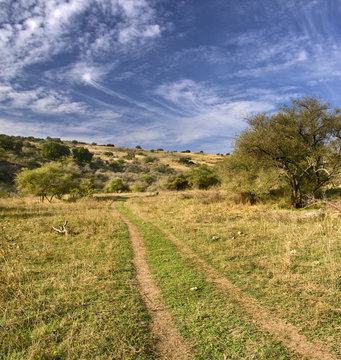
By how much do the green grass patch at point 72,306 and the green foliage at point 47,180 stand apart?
17661mm

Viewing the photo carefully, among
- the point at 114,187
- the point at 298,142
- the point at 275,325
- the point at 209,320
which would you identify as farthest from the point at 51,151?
the point at 275,325

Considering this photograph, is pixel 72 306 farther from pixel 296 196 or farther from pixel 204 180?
pixel 204 180

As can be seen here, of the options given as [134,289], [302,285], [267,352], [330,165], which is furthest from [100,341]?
[330,165]

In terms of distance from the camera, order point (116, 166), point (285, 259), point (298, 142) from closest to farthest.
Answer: point (285, 259), point (298, 142), point (116, 166)

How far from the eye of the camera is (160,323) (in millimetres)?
4078

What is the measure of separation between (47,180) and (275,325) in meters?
25.6

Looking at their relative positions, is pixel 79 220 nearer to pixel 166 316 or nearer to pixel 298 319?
pixel 166 316

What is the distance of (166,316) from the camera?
14.0 ft

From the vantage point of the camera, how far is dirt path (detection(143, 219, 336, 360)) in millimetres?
3367

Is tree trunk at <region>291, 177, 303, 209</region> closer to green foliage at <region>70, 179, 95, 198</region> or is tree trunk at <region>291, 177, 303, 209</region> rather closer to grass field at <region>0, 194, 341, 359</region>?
grass field at <region>0, 194, 341, 359</region>

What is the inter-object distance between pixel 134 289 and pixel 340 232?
8544 mm

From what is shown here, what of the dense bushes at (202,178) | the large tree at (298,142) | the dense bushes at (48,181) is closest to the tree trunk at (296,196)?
the large tree at (298,142)

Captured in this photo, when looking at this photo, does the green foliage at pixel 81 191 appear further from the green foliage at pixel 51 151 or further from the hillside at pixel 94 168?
the green foliage at pixel 51 151

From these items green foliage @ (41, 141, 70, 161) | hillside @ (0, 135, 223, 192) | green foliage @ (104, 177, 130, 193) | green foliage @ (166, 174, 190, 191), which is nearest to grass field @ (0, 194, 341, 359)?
hillside @ (0, 135, 223, 192)
